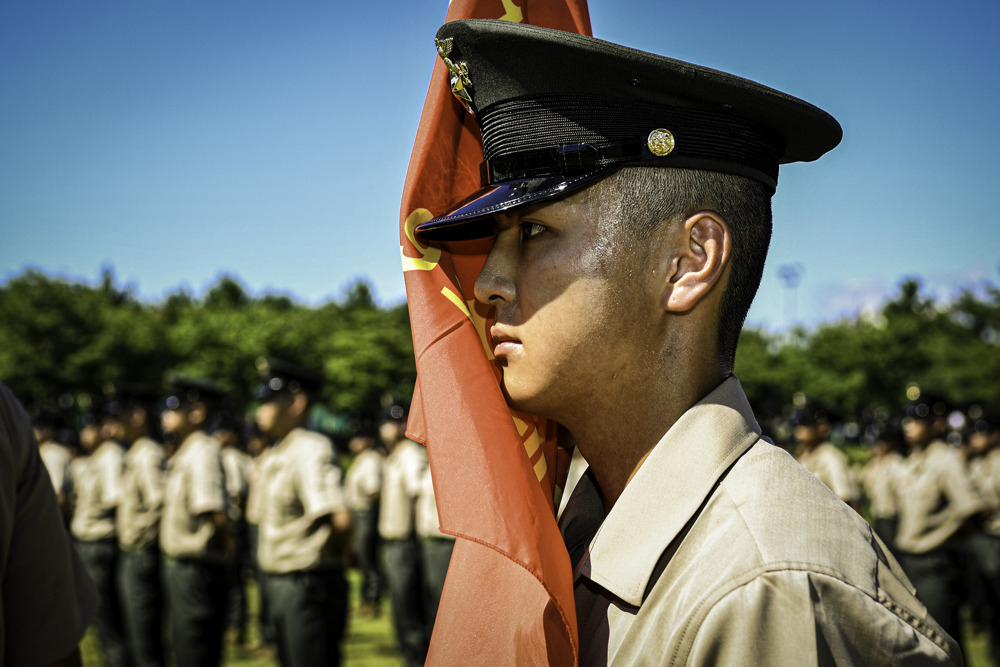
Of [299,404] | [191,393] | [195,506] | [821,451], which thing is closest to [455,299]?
[299,404]

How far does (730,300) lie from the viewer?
1453mm

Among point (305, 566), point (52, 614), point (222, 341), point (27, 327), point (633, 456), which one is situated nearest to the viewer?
point (633, 456)

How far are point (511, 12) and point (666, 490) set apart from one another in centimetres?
113

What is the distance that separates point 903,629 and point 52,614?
2.22m

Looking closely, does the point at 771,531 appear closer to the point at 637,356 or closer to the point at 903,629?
the point at 903,629

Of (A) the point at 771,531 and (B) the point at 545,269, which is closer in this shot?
(A) the point at 771,531

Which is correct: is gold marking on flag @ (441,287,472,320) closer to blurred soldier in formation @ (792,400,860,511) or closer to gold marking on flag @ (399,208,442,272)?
gold marking on flag @ (399,208,442,272)

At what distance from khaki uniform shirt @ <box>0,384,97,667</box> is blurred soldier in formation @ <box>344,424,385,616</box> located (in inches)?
434

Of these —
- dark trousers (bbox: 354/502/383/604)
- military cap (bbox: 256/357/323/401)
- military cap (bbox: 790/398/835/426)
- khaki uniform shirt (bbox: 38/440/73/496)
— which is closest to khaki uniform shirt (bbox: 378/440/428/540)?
dark trousers (bbox: 354/502/383/604)

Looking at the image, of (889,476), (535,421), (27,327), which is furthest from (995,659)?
(27,327)

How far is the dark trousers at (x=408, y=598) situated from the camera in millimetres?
9461

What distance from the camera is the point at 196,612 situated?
7.44 metres

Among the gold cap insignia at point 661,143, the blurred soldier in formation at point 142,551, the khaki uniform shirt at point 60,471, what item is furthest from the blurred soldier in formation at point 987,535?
the khaki uniform shirt at point 60,471

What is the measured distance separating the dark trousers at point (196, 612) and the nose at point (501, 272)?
728 centimetres
